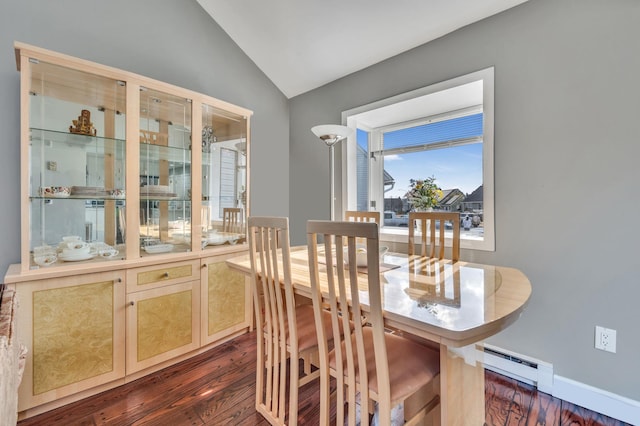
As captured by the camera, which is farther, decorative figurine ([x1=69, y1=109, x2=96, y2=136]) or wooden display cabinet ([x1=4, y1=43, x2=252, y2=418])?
decorative figurine ([x1=69, y1=109, x2=96, y2=136])

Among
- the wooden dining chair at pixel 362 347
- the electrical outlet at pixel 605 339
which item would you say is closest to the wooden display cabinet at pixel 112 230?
the wooden dining chair at pixel 362 347

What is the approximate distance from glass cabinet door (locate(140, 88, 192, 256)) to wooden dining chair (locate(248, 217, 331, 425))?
3.34 ft

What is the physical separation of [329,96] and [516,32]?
1.72 metres

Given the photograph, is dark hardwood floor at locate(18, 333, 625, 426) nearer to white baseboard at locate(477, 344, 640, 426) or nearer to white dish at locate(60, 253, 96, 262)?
white baseboard at locate(477, 344, 640, 426)

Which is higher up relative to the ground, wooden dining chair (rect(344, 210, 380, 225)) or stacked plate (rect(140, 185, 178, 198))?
stacked plate (rect(140, 185, 178, 198))

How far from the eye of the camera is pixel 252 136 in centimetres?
320

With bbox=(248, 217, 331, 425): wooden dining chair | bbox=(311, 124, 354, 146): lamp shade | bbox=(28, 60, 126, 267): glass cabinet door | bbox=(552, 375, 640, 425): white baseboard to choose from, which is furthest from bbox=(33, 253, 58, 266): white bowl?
bbox=(552, 375, 640, 425): white baseboard

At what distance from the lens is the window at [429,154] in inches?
83.6

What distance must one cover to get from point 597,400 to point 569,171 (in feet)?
4.48

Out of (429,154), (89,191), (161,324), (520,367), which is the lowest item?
(520,367)

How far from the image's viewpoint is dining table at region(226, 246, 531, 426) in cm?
89

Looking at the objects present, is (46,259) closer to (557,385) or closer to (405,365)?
(405,365)

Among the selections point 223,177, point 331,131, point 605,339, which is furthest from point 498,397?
→ point 223,177

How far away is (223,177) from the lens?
102 inches
